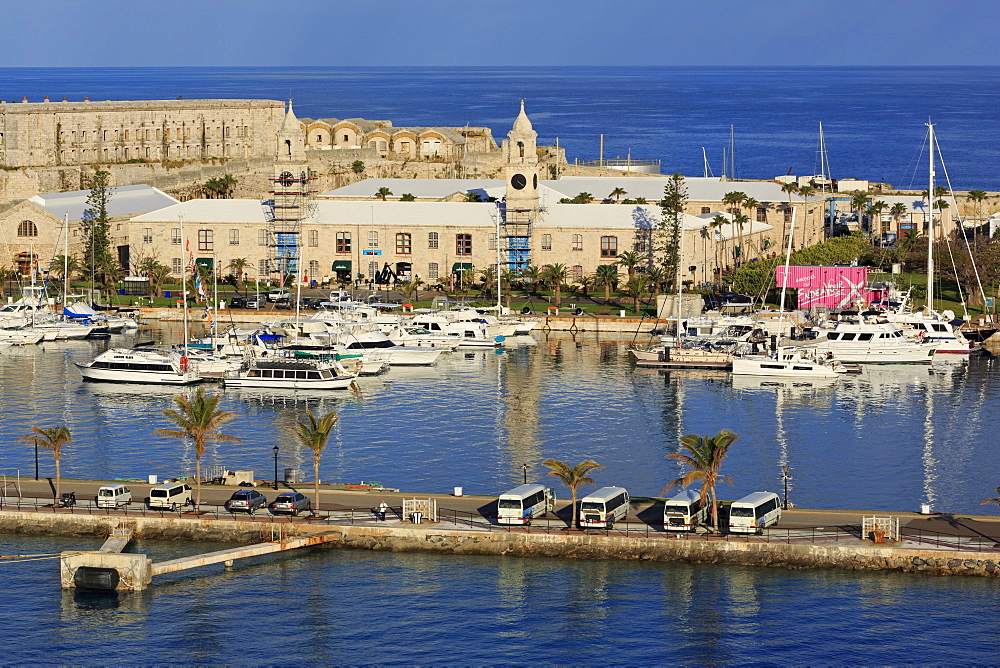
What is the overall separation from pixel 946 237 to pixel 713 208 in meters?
20.6

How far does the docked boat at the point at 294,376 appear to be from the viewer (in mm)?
89500

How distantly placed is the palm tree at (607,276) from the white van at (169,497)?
6162 cm

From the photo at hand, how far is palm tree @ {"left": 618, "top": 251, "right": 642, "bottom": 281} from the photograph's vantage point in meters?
120

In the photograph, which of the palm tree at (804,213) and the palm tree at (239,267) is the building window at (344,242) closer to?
the palm tree at (239,267)

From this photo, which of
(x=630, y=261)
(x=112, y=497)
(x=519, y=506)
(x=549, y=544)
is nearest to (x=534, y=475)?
(x=519, y=506)

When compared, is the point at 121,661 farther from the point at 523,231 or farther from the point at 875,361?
the point at 523,231

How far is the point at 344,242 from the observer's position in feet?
414

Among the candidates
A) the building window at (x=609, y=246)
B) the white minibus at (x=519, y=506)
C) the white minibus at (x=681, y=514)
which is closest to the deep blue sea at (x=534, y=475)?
the white minibus at (x=681, y=514)

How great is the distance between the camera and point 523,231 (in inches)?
4865

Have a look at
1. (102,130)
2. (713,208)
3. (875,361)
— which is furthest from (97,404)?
(102,130)

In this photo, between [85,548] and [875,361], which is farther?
[875,361]

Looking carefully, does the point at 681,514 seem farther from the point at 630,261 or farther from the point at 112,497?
the point at 630,261

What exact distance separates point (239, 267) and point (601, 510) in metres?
74.0

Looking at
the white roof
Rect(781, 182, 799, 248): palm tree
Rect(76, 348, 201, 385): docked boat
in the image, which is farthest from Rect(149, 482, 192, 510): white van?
Rect(781, 182, 799, 248): palm tree
